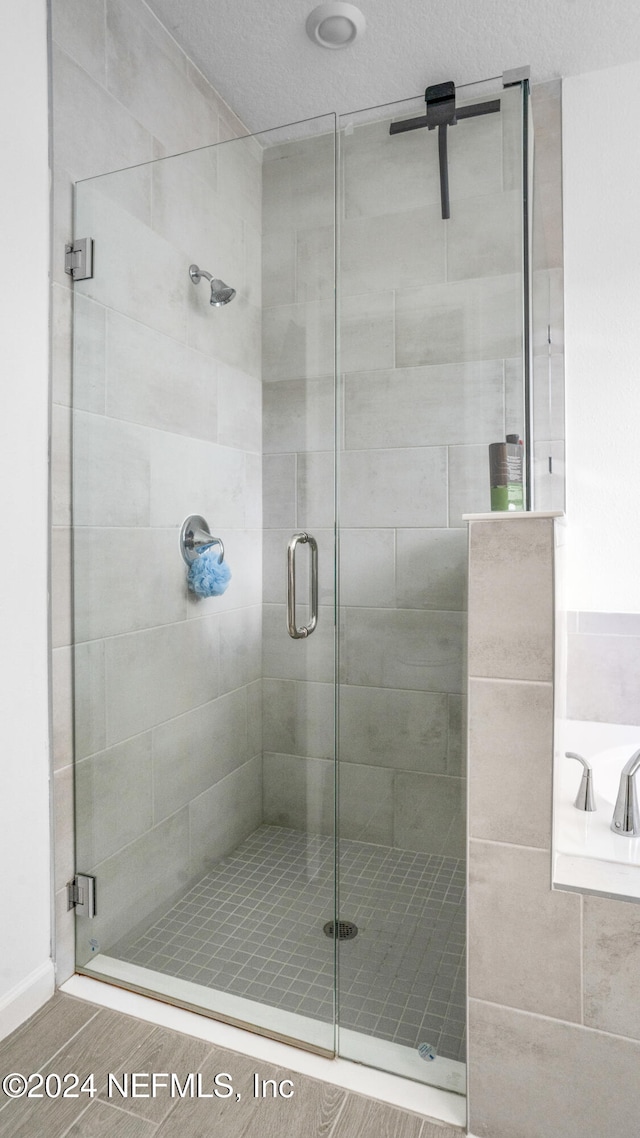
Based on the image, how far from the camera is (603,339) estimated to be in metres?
1.92

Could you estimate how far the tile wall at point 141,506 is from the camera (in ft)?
4.93

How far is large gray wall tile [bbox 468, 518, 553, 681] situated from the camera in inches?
Result: 44.4

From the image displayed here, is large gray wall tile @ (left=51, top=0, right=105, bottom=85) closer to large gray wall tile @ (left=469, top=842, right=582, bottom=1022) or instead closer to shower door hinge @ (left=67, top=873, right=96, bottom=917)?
large gray wall tile @ (left=469, top=842, right=582, bottom=1022)

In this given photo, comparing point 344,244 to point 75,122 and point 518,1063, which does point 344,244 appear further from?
point 518,1063

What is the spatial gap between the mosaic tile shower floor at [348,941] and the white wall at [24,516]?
1.26 feet

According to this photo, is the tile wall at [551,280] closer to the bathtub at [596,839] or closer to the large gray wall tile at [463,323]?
the large gray wall tile at [463,323]

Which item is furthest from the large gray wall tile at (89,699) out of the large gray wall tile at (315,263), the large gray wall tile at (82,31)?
the large gray wall tile at (82,31)

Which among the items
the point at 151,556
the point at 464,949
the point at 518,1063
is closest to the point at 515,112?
the point at 151,556

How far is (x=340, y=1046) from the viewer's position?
4.51 ft

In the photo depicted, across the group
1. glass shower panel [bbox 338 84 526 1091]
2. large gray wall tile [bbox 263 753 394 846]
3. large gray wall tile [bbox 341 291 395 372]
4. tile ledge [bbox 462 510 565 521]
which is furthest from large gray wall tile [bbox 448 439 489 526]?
large gray wall tile [bbox 263 753 394 846]

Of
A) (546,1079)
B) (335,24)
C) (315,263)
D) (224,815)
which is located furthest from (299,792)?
(335,24)

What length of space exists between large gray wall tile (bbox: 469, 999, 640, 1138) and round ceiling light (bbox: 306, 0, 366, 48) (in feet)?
7.76

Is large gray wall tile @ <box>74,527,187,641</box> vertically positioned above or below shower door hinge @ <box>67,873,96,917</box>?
above

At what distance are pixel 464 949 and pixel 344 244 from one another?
1.42 m
